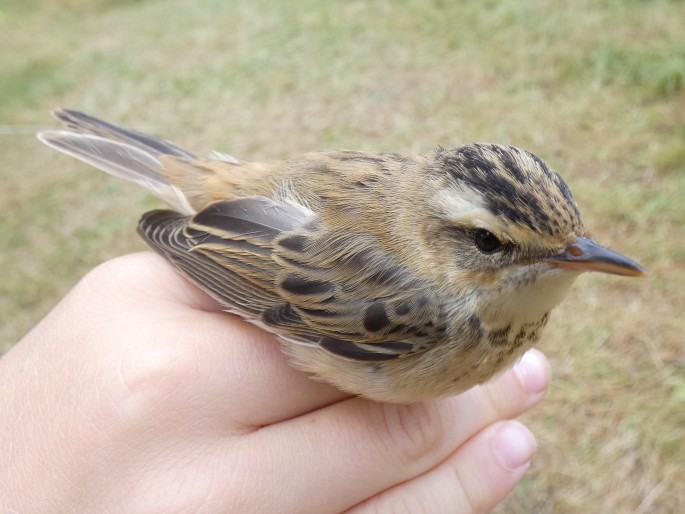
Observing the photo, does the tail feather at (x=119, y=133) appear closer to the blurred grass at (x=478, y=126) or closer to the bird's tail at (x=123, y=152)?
the bird's tail at (x=123, y=152)

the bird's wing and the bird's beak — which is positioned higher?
the bird's beak

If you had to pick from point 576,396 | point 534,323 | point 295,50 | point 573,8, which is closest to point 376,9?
point 295,50

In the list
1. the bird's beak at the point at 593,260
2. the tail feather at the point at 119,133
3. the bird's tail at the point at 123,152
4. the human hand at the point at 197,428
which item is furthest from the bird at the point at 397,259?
the tail feather at the point at 119,133

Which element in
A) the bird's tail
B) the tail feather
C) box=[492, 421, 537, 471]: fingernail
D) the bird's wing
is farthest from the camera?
the tail feather

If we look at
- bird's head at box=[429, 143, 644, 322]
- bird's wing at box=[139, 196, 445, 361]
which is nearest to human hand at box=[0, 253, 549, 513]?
Result: bird's wing at box=[139, 196, 445, 361]

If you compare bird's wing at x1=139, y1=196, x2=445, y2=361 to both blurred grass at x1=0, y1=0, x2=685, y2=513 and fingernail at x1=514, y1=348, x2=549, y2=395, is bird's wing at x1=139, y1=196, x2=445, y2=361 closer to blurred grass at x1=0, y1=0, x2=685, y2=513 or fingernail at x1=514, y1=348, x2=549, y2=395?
fingernail at x1=514, y1=348, x2=549, y2=395

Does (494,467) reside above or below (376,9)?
below

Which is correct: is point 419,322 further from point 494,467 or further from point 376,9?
point 376,9
